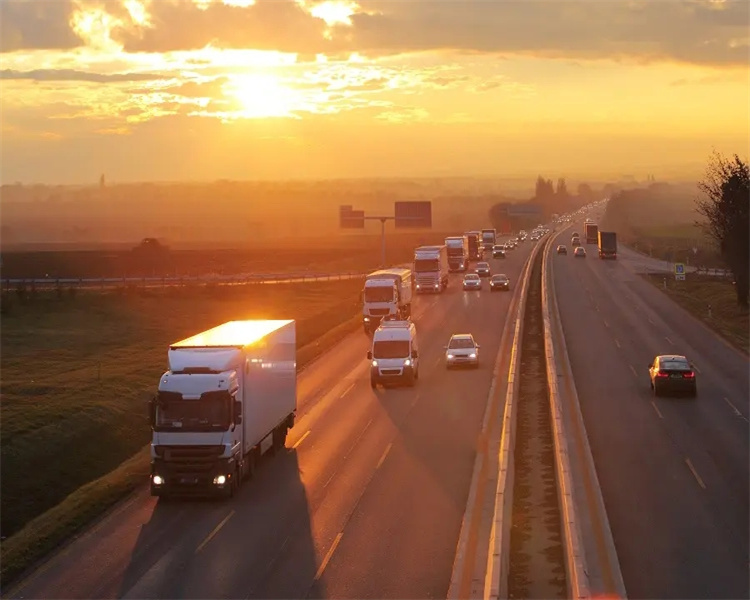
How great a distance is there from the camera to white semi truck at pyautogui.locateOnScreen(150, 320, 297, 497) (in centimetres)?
2611

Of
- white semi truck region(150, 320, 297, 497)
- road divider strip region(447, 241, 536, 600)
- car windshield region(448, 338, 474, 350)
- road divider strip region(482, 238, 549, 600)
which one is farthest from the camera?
car windshield region(448, 338, 474, 350)

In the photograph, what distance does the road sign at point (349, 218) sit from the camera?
120m

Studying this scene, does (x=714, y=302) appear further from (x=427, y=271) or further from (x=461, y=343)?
(x=461, y=343)

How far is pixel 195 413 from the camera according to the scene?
86.4 ft

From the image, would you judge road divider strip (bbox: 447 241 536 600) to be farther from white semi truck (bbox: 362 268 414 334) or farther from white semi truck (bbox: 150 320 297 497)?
white semi truck (bbox: 362 268 414 334)

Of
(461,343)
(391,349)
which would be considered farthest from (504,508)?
(461,343)

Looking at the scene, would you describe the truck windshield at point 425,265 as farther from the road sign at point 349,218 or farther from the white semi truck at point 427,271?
the road sign at point 349,218

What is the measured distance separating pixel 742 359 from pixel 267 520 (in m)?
34.2

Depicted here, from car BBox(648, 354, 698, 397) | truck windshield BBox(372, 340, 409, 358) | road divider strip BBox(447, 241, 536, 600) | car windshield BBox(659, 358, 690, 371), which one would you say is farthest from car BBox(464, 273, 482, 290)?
car BBox(648, 354, 698, 397)

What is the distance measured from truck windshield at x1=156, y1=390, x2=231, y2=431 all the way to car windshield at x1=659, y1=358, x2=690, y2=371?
21.3m

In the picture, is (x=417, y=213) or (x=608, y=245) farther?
(x=608, y=245)

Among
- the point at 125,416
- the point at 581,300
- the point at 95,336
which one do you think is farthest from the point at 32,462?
the point at 581,300

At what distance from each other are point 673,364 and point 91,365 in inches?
1130

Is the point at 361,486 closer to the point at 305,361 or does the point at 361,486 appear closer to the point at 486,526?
the point at 486,526
